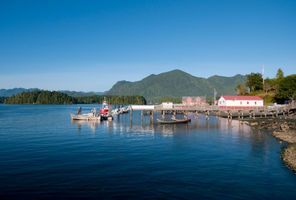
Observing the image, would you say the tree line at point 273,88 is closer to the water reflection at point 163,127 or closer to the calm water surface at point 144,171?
the water reflection at point 163,127

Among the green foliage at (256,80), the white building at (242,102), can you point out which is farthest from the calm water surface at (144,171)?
the green foliage at (256,80)

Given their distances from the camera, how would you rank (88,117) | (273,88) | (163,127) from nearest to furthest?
(163,127), (88,117), (273,88)

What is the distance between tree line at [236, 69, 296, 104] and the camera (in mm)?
99125

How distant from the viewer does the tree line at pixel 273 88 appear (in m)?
99.1

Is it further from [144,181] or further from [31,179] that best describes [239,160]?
[31,179]

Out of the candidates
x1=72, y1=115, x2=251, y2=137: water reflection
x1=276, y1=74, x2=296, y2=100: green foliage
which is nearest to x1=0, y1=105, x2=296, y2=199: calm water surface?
x1=72, y1=115, x2=251, y2=137: water reflection

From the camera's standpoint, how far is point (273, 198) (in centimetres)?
1891

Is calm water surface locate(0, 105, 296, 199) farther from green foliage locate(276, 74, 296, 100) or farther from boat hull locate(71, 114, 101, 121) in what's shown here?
green foliage locate(276, 74, 296, 100)

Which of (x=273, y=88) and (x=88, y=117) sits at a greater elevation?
(x=273, y=88)

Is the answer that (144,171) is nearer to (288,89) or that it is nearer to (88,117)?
(88,117)

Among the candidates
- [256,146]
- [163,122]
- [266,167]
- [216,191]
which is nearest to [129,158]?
[216,191]

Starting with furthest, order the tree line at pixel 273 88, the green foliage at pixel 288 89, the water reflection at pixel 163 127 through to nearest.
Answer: the tree line at pixel 273 88 → the green foliage at pixel 288 89 → the water reflection at pixel 163 127

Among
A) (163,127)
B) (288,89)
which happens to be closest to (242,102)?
(288,89)

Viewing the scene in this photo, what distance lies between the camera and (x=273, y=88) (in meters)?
125
